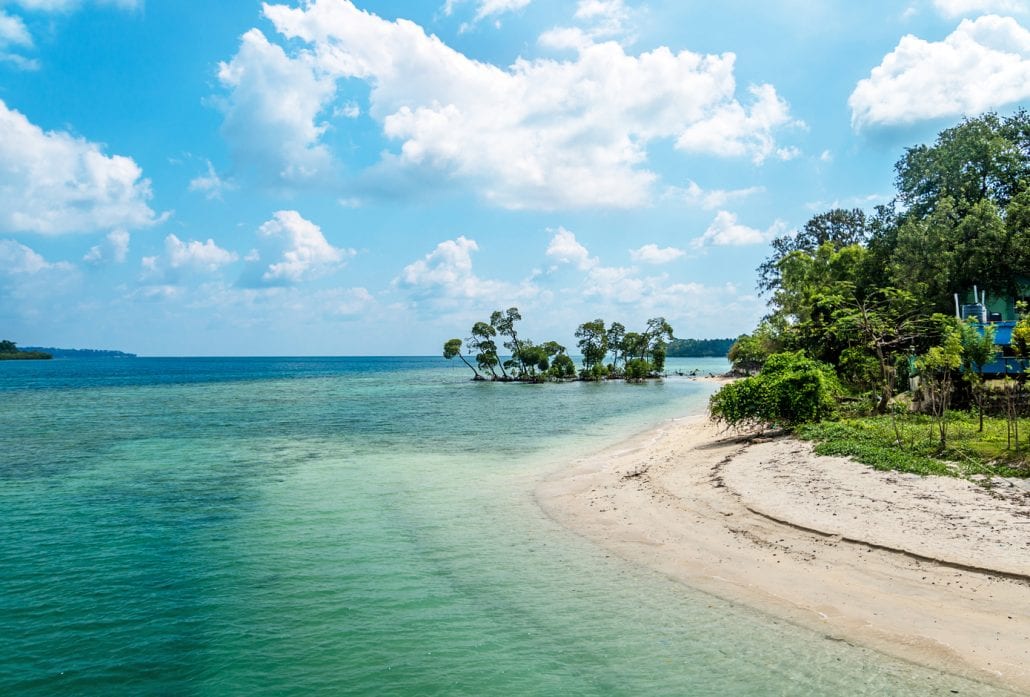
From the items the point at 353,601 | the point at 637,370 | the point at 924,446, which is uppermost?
the point at 637,370

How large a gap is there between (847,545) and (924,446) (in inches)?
287

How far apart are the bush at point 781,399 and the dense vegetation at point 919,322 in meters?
0.05

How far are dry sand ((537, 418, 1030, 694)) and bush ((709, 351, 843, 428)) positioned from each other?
441 centimetres

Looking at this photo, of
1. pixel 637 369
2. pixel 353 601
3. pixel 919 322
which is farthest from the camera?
pixel 637 369

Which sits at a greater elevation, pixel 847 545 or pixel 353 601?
pixel 847 545

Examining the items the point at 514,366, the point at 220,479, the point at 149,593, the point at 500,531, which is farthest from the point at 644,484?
the point at 514,366

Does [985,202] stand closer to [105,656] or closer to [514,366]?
[105,656]

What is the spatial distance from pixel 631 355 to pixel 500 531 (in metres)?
107

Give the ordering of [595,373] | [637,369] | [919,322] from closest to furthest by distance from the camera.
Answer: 1. [919,322]
2. [595,373]
3. [637,369]

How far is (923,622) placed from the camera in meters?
9.28

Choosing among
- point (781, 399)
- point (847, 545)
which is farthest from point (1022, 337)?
point (847, 545)

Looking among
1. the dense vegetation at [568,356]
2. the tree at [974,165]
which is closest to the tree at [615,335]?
the dense vegetation at [568,356]

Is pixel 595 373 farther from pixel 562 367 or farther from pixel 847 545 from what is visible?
pixel 847 545

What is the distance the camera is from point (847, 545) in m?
12.3
